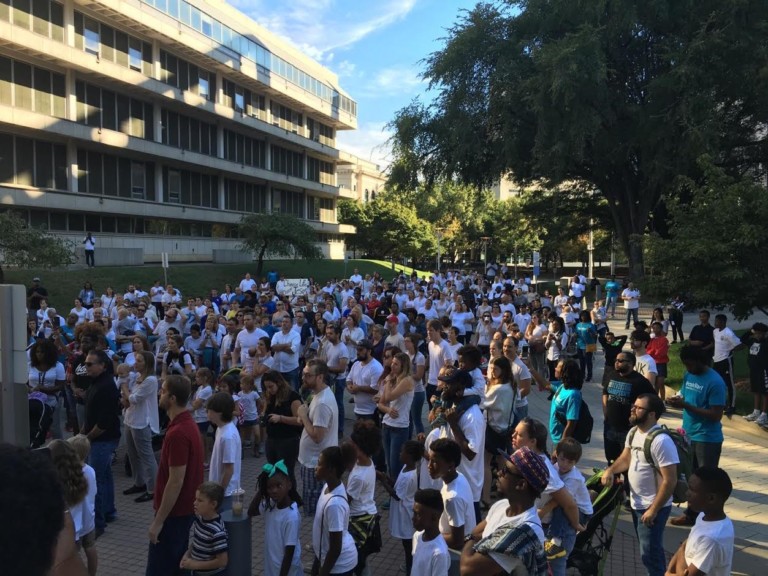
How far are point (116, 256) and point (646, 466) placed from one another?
114ft

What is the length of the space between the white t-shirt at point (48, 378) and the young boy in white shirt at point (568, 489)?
640cm

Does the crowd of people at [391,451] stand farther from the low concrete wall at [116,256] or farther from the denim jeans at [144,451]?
the low concrete wall at [116,256]

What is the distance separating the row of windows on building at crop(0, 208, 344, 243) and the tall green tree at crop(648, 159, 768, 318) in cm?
2643

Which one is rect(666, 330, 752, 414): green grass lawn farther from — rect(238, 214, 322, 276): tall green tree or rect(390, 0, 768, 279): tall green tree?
rect(238, 214, 322, 276): tall green tree

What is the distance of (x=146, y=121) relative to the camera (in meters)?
38.8

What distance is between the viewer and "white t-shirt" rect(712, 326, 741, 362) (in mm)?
10719

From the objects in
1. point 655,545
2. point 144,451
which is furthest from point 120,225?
point 655,545

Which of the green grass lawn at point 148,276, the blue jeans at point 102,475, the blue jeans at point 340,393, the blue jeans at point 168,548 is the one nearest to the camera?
the blue jeans at point 168,548

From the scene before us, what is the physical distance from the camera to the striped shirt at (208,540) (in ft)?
14.4

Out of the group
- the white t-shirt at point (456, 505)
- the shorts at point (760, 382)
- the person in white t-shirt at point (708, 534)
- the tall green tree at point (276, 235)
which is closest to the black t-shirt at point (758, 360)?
the shorts at point (760, 382)

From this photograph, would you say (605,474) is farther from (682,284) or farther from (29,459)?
(682,284)

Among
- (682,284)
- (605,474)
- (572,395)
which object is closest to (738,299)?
(682,284)

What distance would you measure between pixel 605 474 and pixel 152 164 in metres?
40.7

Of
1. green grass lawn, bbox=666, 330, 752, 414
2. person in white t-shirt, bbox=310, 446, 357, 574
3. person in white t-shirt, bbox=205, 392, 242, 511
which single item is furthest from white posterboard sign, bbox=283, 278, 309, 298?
person in white t-shirt, bbox=310, 446, 357, 574
